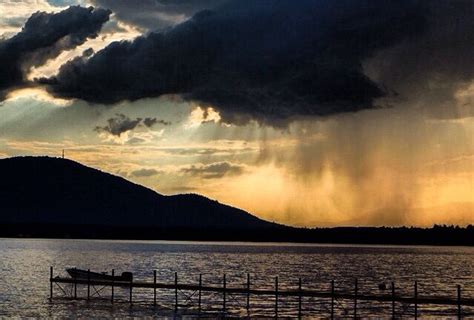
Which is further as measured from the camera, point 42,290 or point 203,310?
point 42,290

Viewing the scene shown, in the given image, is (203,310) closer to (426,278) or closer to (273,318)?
(273,318)

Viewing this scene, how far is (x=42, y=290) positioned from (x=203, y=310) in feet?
102

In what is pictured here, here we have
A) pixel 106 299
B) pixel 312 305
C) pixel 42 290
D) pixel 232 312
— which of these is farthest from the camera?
pixel 42 290

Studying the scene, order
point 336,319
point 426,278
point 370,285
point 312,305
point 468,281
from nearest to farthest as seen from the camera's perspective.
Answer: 1. point 336,319
2. point 312,305
3. point 370,285
4. point 468,281
5. point 426,278

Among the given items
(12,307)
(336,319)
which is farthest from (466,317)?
(12,307)

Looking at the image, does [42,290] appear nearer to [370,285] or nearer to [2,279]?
[2,279]

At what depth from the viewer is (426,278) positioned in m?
142

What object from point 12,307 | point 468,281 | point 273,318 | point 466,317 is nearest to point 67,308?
point 12,307

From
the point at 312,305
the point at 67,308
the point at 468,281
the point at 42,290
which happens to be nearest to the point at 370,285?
the point at 468,281

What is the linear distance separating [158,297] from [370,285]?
40970 mm

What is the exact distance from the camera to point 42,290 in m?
103

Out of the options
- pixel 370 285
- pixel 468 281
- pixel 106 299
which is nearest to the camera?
pixel 106 299

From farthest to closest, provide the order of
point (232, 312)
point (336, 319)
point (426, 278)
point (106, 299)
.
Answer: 1. point (426, 278)
2. point (106, 299)
3. point (232, 312)
4. point (336, 319)

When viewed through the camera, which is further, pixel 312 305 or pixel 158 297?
pixel 158 297
